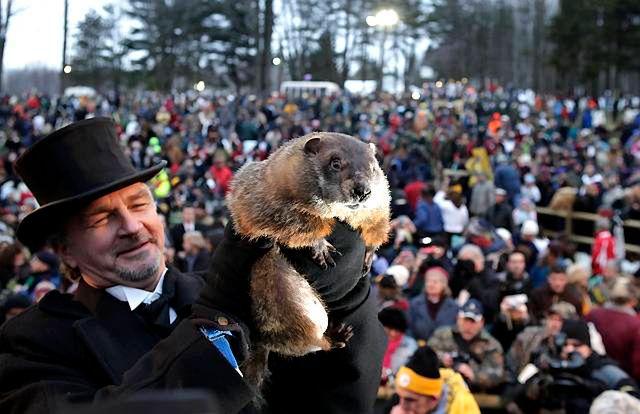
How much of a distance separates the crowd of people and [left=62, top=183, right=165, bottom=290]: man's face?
0.57 meters

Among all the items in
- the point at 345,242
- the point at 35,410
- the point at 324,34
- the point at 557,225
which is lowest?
the point at 557,225

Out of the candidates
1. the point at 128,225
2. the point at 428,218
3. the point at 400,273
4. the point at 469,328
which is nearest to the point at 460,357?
the point at 469,328

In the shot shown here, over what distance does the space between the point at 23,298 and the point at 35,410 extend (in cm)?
471

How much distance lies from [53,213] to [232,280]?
66cm

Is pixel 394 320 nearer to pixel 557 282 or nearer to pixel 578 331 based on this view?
pixel 578 331

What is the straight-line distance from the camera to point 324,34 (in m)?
55.7

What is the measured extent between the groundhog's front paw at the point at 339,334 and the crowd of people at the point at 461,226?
1172 mm

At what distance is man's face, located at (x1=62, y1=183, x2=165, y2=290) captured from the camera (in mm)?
2549

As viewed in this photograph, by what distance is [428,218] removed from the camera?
12.3 meters

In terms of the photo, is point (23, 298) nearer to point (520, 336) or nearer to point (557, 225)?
point (520, 336)

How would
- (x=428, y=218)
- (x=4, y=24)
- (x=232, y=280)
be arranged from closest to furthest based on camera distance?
1. (x=232, y=280)
2. (x=428, y=218)
3. (x=4, y=24)

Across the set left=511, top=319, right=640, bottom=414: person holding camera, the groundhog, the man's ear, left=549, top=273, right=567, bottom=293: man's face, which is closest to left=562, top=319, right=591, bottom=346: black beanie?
left=511, top=319, right=640, bottom=414: person holding camera

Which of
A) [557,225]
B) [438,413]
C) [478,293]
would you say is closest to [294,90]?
[557,225]

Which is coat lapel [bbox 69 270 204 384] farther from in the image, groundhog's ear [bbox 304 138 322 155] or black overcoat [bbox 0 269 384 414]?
groundhog's ear [bbox 304 138 322 155]
